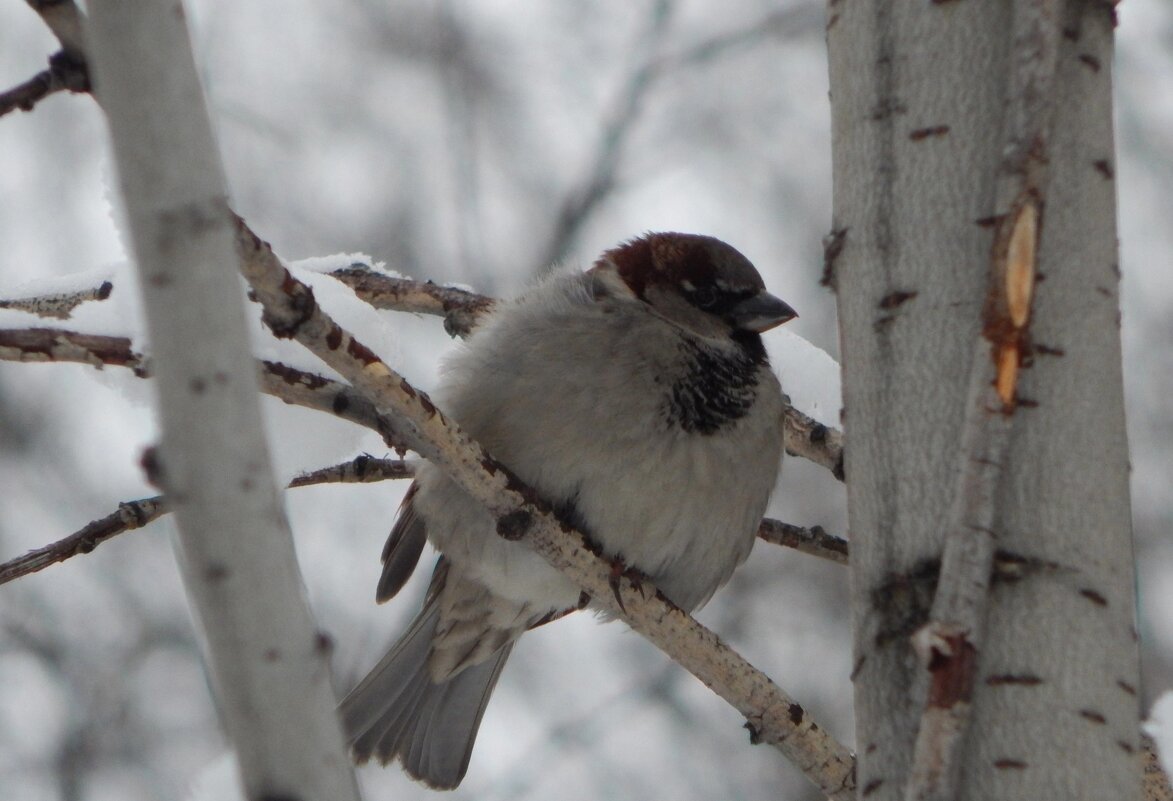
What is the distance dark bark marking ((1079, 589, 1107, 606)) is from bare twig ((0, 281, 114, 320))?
5.03ft

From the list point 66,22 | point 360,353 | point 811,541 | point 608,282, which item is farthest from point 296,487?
point 66,22

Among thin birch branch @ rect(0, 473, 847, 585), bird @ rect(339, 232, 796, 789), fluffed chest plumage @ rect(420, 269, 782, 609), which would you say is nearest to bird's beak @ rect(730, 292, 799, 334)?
bird @ rect(339, 232, 796, 789)

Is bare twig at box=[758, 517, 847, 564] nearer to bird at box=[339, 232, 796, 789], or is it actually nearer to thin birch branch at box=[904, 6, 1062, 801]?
bird at box=[339, 232, 796, 789]

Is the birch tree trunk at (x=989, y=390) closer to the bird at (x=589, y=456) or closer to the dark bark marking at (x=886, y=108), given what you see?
the dark bark marking at (x=886, y=108)

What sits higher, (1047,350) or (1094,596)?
(1047,350)

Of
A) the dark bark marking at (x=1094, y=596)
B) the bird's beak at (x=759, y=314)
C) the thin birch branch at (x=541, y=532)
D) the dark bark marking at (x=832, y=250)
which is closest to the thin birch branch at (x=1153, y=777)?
the thin birch branch at (x=541, y=532)

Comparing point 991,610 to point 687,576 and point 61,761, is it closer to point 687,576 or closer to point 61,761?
point 687,576

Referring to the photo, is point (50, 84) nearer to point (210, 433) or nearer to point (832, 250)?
point (210, 433)

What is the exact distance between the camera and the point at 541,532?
5.95ft

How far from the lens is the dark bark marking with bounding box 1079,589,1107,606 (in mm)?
1060

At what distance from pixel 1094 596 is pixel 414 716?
6.54 ft

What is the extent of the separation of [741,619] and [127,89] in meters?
6.48

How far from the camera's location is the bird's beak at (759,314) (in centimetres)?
267

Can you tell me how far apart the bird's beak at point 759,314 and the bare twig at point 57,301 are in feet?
4.00
